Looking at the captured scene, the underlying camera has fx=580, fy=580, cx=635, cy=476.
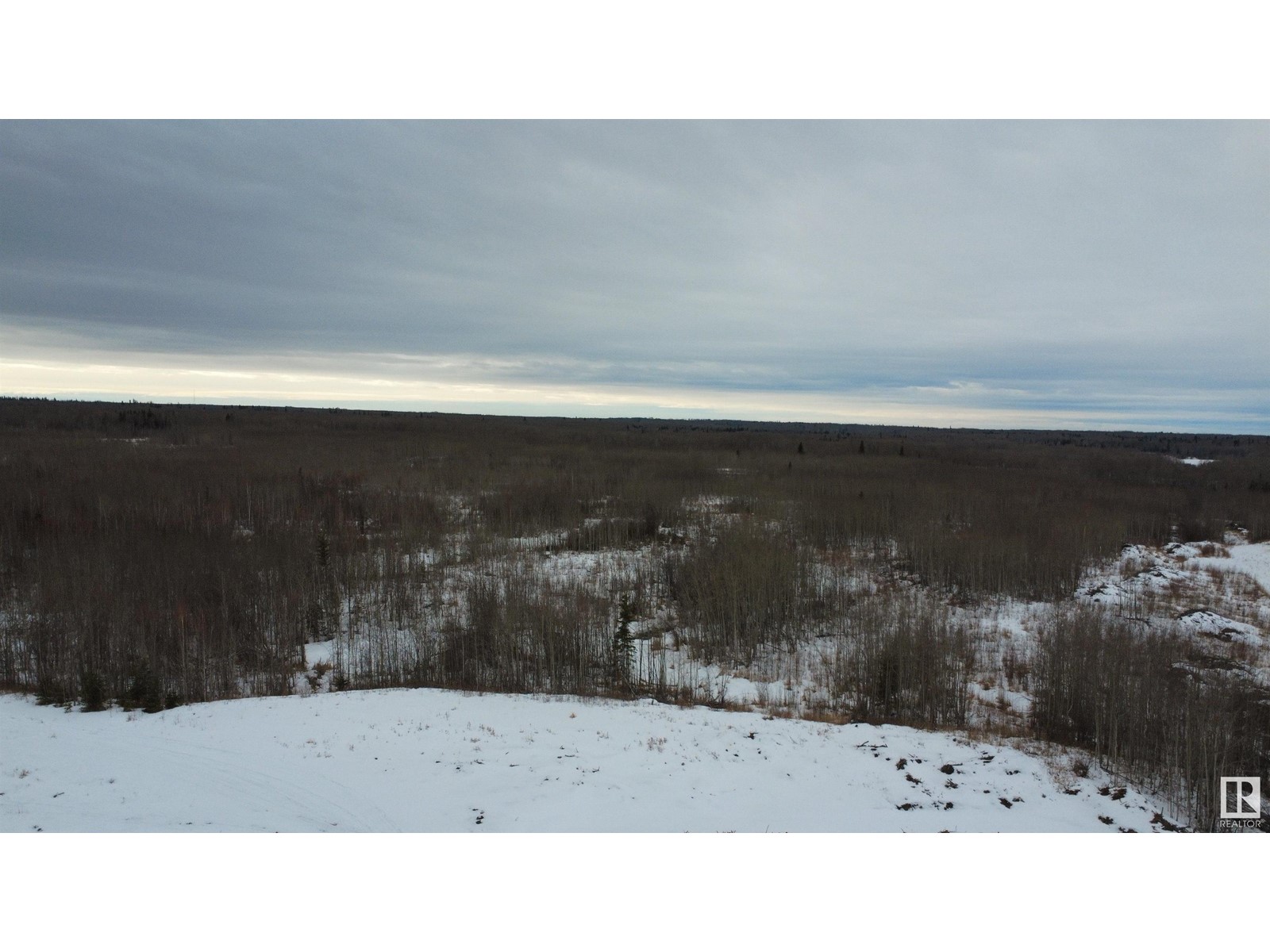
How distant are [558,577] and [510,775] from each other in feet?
24.4

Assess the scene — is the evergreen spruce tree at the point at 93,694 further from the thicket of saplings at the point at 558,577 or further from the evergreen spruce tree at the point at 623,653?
the evergreen spruce tree at the point at 623,653

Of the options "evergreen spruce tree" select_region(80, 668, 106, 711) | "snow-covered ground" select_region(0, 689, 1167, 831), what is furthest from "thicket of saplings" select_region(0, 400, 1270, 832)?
"snow-covered ground" select_region(0, 689, 1167, 831)

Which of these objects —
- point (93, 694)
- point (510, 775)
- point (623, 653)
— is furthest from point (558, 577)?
point (93, 694)

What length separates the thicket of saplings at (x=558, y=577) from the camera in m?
7.87

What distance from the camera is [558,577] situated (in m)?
12.9

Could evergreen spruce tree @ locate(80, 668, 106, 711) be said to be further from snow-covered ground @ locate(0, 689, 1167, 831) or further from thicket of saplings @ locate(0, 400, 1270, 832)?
snow-covered ground @ locate(0, 689, 1167, 831)

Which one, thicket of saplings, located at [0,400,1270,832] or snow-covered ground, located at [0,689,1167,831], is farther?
thicket of saplings, located at [0,400,1270,832]

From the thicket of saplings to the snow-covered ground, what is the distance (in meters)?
1.04

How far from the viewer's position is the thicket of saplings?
7.87 m

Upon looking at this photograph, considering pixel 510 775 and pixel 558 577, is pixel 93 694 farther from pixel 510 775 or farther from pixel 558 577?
pixel 558 577

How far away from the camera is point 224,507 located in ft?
55.2

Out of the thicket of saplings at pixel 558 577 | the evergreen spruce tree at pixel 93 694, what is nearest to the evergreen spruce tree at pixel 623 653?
the thicket of saplings at pixel 558 577

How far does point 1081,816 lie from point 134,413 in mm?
64421

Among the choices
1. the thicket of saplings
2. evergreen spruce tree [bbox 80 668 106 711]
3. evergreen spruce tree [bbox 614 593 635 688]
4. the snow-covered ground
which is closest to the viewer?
the snow-covered ground
